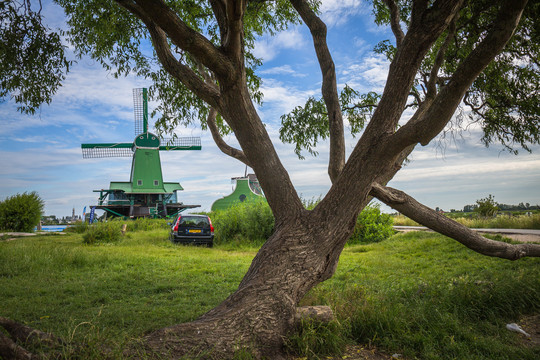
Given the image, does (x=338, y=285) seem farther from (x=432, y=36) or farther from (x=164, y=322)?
(x=432, y=36)

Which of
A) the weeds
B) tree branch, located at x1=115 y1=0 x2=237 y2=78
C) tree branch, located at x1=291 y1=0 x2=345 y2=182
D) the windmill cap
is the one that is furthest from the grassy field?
the windmill cap

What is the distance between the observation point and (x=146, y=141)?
3656cm

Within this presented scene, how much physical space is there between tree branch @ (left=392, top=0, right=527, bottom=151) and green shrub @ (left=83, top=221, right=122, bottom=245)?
14.4 metres

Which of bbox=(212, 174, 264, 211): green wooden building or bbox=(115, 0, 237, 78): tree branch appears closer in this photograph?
bbox=(115, 0, 237, 78): tree branch

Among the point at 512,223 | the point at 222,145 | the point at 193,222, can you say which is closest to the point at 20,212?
the point at 193,222

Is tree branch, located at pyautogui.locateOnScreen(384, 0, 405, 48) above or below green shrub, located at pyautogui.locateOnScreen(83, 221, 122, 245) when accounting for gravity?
above

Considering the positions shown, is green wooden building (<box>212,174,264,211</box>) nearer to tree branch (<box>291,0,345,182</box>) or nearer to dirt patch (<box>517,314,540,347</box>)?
tree branch (<box>291,0,345,182</box>)

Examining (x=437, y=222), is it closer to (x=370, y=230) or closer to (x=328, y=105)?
(x=328, y=105)

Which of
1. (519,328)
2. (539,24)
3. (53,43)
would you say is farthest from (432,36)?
(53,43)

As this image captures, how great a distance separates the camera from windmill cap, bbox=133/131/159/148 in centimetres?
3631

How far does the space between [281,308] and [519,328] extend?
3.43 m

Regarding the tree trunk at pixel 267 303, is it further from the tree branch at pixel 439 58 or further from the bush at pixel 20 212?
the bush at pixel 20 212

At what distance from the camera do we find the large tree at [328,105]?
3.81m

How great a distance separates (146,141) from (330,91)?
33.9m
